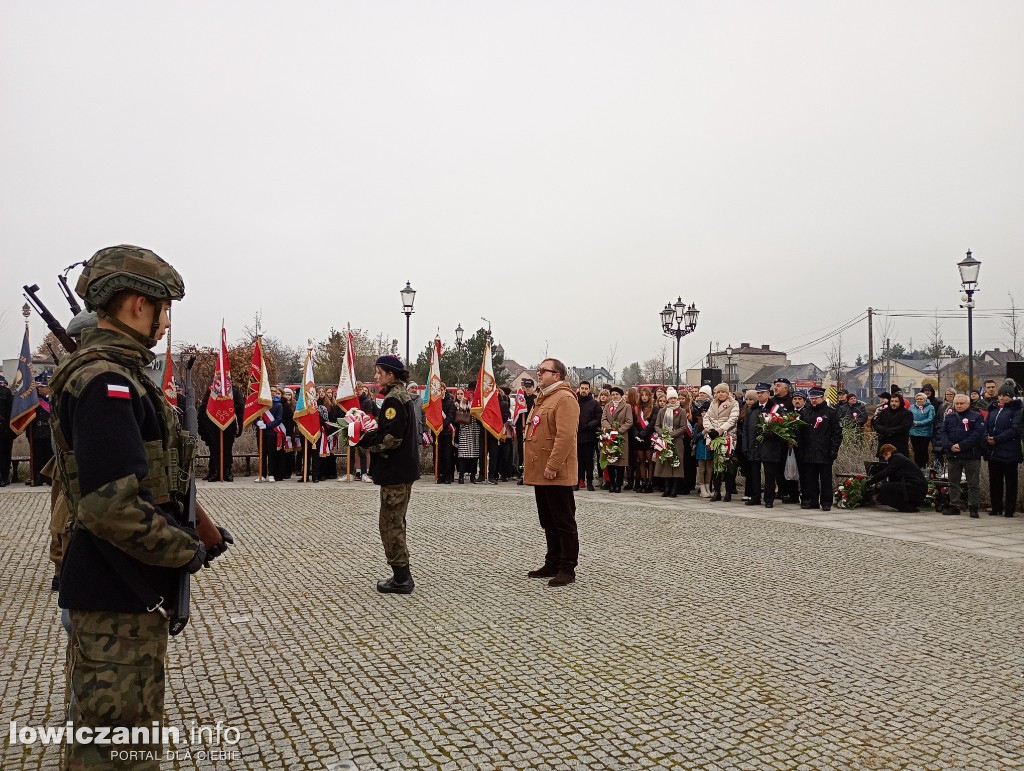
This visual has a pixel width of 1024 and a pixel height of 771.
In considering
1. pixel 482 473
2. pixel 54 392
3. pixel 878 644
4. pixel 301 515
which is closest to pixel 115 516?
pixel 54 392

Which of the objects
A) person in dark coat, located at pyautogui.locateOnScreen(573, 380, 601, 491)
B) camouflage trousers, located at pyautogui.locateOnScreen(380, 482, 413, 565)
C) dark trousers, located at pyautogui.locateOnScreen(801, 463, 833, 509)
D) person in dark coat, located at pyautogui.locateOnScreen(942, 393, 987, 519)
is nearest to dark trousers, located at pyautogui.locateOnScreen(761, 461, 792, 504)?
dark trousers, located at pyautogui.locateOnScreen(801, 463, 833, 509)

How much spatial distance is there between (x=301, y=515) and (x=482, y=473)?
20.7 ft

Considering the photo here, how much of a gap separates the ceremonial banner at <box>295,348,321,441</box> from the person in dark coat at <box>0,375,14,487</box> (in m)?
5.36

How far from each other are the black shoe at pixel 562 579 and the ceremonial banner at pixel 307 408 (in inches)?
424

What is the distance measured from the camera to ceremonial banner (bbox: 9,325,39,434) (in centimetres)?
1488

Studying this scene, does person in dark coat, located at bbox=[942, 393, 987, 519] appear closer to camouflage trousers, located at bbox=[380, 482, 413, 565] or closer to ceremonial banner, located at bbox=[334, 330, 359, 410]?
camouflage trousers, located at bbox=[380, 482, 413, 565]

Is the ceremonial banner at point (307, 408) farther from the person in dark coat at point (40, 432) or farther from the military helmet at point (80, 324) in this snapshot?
the military helmet at point (80, 324)

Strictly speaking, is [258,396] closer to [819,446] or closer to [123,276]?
[819,446]

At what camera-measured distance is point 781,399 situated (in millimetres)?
13367

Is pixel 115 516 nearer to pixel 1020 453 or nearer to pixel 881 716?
pixel 881 716

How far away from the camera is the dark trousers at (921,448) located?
14.8 meters

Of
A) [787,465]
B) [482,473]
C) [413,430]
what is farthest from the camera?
[482,473]

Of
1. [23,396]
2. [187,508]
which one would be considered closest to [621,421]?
[23,396]

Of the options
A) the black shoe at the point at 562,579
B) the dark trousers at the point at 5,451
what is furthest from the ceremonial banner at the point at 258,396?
the black shoe at the point at 562,579
